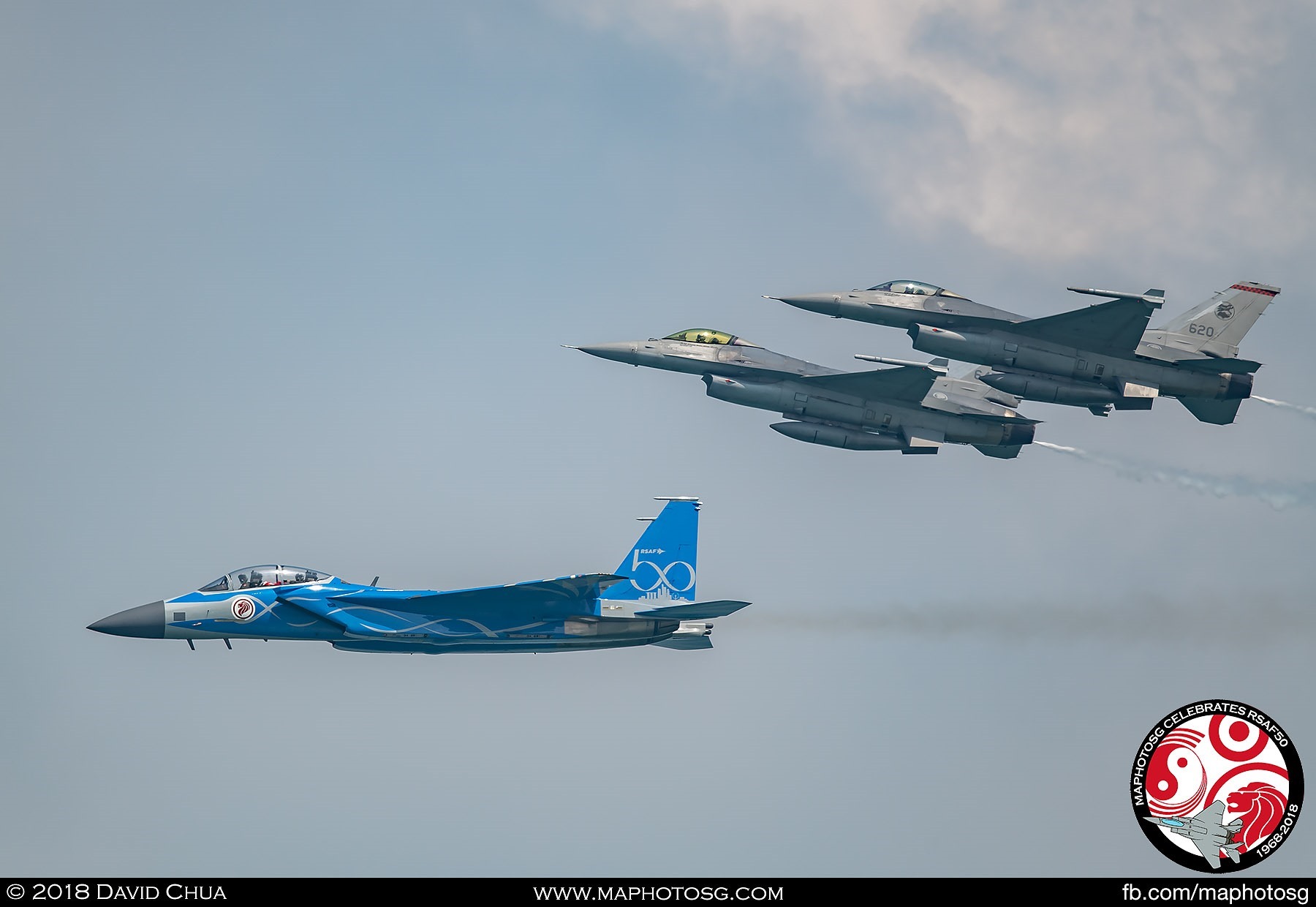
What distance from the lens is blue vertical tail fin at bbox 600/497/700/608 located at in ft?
160

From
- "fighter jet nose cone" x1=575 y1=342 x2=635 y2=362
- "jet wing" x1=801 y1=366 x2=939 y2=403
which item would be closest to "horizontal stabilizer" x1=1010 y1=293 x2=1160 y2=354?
"jet wing" x1=801 y1=366 x2=939 y2=403

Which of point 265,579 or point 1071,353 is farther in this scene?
point 1071,353

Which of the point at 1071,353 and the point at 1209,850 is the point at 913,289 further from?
the point at 1209,850

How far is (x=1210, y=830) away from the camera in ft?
125

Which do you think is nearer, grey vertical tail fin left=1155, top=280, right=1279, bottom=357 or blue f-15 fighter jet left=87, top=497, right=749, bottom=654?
blue f-15 fighter jet left=87, top=497, right=749, bottom=654

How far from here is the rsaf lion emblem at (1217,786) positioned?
3778 centimetres

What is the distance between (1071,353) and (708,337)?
1050 cm

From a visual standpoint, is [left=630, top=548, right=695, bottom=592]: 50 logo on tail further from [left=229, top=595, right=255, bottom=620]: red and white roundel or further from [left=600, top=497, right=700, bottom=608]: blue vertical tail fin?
[left=229, top=595, right=255, bottom=620]: red and white roundel

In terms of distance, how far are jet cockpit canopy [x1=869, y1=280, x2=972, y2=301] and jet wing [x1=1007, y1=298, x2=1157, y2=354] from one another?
2313 mm

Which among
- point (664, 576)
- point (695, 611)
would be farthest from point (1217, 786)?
point (664, 576)

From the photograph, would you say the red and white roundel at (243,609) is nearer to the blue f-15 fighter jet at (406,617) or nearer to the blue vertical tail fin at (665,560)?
the blue f-15 fighter jet at (406,617)

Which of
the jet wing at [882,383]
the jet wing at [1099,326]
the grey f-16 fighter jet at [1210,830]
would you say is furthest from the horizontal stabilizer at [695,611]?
the jet wing at [1099,326]

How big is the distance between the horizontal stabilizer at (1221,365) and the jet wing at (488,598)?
60.5 ft
